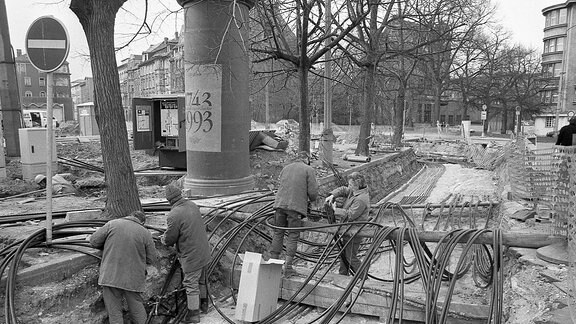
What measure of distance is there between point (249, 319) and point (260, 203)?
3281mm

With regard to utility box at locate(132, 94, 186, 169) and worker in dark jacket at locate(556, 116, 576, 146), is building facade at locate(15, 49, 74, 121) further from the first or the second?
worker in dark jacket at locate(556, 116, 576, 146)

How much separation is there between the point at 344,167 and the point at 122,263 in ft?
38.0

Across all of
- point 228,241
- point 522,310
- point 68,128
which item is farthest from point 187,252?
point 68,128

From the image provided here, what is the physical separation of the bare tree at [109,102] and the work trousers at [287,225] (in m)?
2.19

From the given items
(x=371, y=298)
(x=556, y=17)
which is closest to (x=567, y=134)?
(x=371, y=298)

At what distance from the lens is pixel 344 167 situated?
15797 mm

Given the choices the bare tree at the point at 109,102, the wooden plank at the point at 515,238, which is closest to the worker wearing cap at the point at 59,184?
the bare tree at the point at 109,102

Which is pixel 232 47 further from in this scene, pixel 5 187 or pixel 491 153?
pixel 491 153

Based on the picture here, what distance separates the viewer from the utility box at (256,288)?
567 cm

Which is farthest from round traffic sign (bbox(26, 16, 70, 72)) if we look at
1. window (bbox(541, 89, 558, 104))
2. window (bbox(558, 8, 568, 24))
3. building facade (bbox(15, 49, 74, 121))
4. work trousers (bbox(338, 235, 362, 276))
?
building facade (bbox(15, 49, 74, 121))

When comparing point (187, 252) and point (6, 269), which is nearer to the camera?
point (6, 269)

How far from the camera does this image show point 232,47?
9.52m

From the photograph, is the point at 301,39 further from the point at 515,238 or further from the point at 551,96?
the point at 551,96

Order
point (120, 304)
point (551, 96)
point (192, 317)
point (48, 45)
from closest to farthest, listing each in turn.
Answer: point (120, 304) → point (48, 45) → point (192, 317) → point (551, 96)
